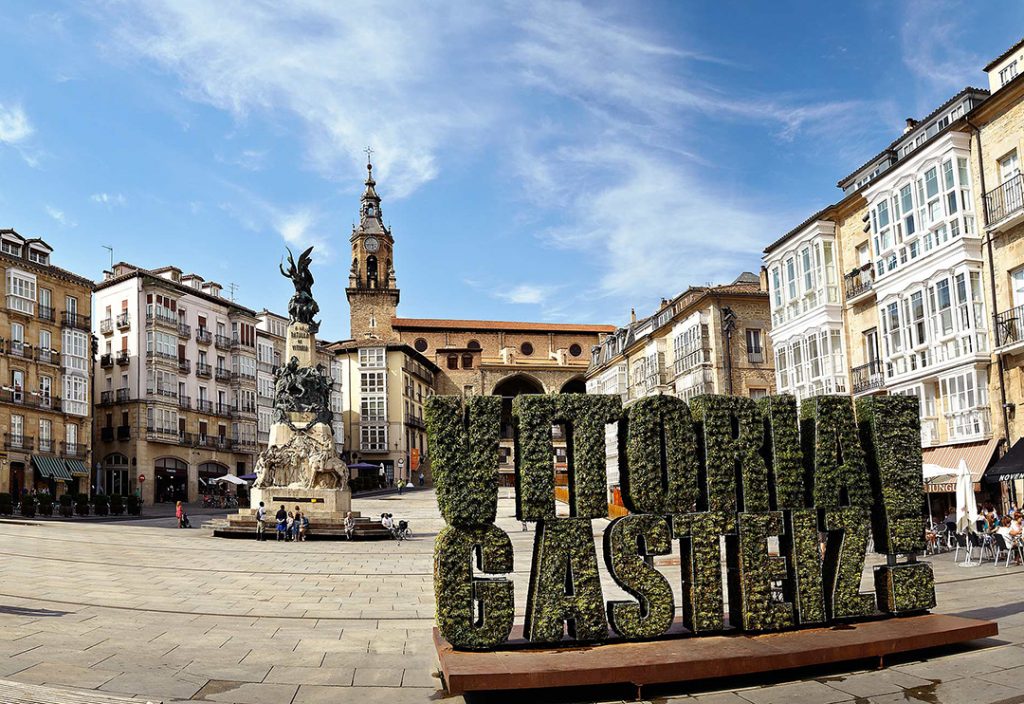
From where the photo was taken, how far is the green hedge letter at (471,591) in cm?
1102

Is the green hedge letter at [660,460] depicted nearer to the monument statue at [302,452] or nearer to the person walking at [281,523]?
the person walking at [281,523]

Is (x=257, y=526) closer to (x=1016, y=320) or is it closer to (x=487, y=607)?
(x=487, y=607)

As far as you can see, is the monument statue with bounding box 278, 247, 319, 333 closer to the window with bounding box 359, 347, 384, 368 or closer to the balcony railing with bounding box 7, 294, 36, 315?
the balcony railing with bounding box 7, 294, 36, 315

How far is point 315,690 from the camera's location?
10.2 meters

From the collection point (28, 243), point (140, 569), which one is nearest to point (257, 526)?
point (140, 569)

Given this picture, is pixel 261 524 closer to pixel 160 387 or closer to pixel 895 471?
pixel 895 471

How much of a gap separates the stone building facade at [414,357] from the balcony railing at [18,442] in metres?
37.4

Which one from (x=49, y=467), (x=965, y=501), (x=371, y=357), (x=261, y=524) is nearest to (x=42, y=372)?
(x=49, y=467)

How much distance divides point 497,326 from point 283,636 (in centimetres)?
10202

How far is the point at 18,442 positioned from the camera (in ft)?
171

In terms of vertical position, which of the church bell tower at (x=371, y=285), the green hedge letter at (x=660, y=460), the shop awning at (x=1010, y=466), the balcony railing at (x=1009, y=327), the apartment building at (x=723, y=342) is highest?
the church bell tower at (x=371, y=285)

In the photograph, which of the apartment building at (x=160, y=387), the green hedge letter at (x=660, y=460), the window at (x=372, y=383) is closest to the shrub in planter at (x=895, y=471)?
the green hedge letter at (x=660, y=460)

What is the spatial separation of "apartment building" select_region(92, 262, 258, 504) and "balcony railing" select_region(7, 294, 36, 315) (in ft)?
30.1

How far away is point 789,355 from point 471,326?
77.4 m
